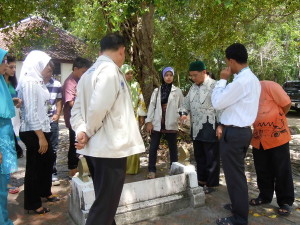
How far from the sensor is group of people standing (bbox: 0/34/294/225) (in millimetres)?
2369

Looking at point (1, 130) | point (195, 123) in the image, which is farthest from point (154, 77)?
point (1, 130)

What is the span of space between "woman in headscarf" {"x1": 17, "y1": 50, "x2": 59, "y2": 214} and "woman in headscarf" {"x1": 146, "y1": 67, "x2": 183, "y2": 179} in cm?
173

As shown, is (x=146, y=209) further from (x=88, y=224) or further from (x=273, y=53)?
(x=273, y=53)

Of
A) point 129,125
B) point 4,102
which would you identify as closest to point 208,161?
point 129,125

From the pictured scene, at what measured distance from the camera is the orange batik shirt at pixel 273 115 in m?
3.49

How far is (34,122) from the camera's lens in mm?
3307

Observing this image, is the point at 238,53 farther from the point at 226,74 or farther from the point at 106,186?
the point at 106,186

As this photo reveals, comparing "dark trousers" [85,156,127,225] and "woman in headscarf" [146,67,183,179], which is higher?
"woman in headscarf" [146,67,183,179]

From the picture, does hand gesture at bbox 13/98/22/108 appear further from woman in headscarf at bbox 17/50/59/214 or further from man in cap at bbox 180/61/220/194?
man in cap at bbox 180/61/220/194

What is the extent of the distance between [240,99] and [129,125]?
4.22 feet

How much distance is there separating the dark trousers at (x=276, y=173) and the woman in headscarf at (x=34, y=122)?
102 inches

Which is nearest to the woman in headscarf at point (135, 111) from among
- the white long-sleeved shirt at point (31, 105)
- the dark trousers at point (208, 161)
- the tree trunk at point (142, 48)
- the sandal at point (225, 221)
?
the dark trousers at point (208, 161)

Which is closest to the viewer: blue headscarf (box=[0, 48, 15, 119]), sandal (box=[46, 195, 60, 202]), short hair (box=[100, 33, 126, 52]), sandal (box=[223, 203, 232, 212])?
short hair (box=[100, 33, 126, 52])

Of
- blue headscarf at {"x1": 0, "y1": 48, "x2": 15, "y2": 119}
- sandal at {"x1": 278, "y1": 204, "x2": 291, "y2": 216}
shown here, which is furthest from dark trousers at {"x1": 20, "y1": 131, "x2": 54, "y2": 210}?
sandal at {"x1": 278, "y1": 204, "x2": 291, "y2": 216}
